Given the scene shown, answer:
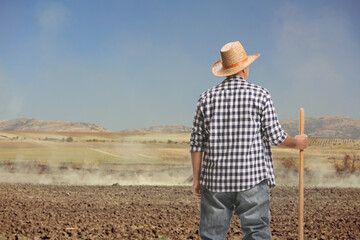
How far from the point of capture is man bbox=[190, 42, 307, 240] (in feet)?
10.1

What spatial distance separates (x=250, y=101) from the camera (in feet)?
10.2

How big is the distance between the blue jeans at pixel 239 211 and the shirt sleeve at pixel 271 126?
1.10 ft

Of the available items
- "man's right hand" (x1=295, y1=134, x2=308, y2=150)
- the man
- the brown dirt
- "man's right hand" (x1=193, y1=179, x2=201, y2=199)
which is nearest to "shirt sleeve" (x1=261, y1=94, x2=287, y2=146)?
the man

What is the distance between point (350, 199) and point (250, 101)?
757cm

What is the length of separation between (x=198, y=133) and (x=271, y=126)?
22.3 inches

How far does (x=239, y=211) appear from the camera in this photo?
3170mm

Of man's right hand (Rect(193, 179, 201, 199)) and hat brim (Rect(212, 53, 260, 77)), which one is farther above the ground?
hat brim (Rect(212, 53, 260, 77))

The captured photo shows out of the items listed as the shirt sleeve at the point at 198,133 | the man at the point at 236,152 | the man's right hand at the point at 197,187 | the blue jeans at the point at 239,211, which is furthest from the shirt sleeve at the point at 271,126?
the man's right hand at the point at 197,187

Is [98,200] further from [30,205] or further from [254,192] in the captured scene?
[254,192]

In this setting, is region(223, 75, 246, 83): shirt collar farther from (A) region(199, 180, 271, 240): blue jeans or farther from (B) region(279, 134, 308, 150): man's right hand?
(A) region(199, 180, 271, 240): blue jeans

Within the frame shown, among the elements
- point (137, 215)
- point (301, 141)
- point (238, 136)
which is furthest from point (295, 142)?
point (137, 215)

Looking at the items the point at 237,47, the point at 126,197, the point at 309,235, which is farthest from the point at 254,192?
the point at 126,197

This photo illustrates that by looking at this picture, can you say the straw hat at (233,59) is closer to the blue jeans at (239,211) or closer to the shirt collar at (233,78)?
the shirt collar at (233,78)

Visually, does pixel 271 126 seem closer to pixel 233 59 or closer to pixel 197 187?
pixel 233 59
